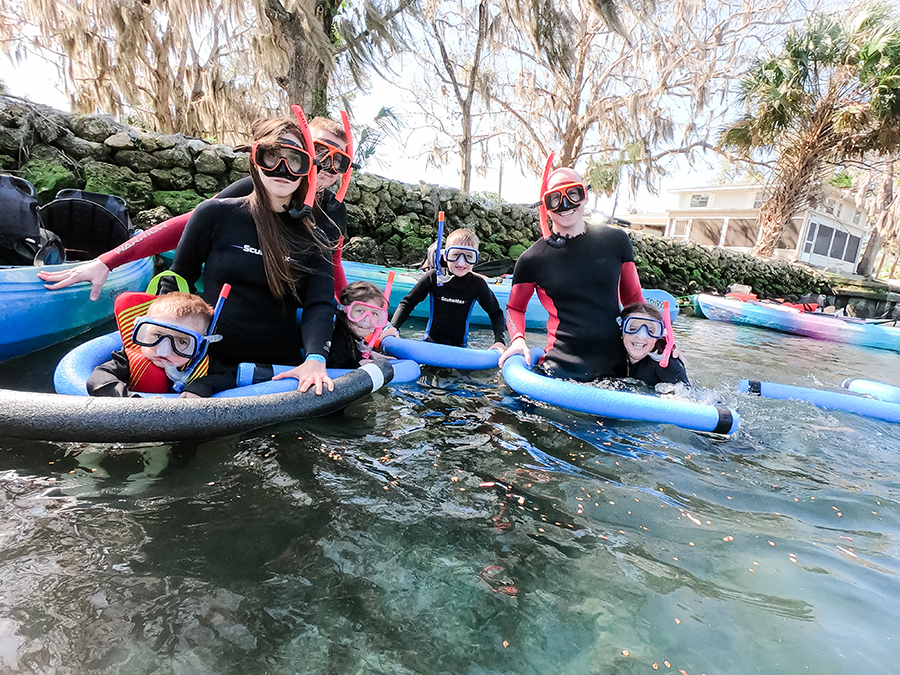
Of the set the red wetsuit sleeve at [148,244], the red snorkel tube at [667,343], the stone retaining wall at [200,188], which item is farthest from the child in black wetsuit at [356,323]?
the stone retaining wall at [200,188]

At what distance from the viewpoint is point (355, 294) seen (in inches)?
135

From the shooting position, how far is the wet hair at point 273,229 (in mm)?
2357

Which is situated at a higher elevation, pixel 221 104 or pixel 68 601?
pixel 221 104

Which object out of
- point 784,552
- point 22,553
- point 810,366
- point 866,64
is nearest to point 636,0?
point 810,366

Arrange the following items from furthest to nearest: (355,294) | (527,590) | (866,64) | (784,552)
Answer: (866,64) → (355,294) → (784,552) → (527,590)

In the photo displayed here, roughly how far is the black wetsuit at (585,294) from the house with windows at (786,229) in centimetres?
2248

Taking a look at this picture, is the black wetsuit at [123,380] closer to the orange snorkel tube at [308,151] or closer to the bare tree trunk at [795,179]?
the orange snorkel tube at [308,151]

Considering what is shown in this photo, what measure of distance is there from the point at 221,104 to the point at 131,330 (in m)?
13.7

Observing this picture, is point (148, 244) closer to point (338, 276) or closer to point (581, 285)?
point (338, 276)

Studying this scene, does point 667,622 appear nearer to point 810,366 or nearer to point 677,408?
point 677,408


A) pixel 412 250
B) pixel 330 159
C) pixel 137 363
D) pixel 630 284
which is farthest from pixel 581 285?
pixel 412 250

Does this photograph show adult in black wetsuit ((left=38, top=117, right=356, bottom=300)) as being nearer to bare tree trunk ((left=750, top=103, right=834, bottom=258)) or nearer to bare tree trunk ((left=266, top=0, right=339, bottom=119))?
bare tree trunk ((left=266, top=0, right=339, bottom=119))

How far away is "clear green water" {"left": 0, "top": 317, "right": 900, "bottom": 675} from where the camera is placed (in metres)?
1.33

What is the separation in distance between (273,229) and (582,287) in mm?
2165
